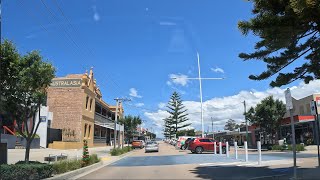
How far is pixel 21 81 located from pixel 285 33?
30.2 feet

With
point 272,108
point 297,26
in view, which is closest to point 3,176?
point 297,26

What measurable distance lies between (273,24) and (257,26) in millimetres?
505

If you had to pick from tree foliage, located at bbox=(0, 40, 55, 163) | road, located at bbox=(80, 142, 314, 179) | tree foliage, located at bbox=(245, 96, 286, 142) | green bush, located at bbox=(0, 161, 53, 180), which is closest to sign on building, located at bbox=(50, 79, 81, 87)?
A: tree foliage, located at bbox=(245, 96, 286, 142)

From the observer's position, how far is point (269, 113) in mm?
46781

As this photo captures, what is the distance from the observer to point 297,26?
496 inches

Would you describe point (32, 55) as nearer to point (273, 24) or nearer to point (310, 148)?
point (273, 24)

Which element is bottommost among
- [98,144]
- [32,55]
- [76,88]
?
[98,144]

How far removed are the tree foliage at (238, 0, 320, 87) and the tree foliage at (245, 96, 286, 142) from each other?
32.0 metres

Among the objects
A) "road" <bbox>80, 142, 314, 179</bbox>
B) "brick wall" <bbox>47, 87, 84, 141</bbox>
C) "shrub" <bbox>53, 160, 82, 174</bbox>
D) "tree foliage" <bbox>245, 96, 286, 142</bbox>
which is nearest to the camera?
"road" <bbox>80, 142, 314, 179</bbox>

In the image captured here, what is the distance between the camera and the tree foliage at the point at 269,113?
46844 millimetres

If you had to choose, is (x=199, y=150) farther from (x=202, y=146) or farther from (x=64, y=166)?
(x=64, y=166)

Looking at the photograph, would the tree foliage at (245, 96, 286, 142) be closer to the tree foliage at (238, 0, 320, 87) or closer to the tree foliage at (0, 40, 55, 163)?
the tree foliage at (238, 0, 320, 87)

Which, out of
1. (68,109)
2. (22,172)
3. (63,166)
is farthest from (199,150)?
(22,172)

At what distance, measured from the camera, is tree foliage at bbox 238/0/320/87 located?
11555mm
